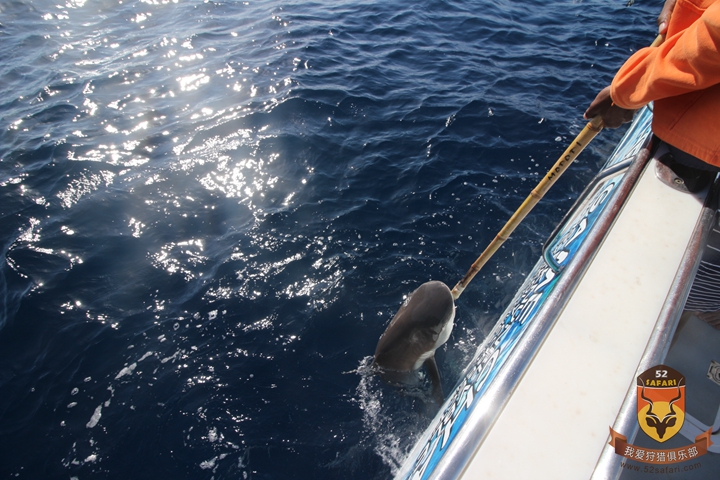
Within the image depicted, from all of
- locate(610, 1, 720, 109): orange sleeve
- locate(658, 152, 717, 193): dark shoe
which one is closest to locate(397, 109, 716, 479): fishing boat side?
locate(658, 152, 717, 193): dark shoe

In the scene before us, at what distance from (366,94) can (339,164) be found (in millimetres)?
2440

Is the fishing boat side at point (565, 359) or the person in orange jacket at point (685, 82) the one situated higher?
the person in orange jacket at point (685, 82)

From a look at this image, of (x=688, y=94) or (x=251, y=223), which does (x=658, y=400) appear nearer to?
(x=688, y=94)

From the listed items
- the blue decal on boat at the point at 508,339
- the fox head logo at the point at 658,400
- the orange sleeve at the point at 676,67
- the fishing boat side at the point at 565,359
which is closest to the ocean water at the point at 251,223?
the blue decal on boat at the point at 508,339

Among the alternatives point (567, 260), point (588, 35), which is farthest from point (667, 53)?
point (588, 35)

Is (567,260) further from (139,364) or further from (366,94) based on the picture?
(366,94)

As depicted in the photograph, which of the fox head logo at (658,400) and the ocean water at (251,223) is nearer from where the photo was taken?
the fox head logo at (658,400)

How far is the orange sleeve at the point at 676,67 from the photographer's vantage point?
212 centimetres

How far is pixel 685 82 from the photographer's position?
2.29 meters

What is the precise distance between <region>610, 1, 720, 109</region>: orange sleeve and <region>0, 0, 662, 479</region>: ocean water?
2977 millimetres

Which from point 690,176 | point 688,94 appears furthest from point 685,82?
point 690,176

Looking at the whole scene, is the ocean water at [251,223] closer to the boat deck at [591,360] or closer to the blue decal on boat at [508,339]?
the blue decal on boat at [508,339]

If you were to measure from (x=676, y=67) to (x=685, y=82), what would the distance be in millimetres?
108

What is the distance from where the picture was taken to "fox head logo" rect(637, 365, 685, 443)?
77.9 inches
